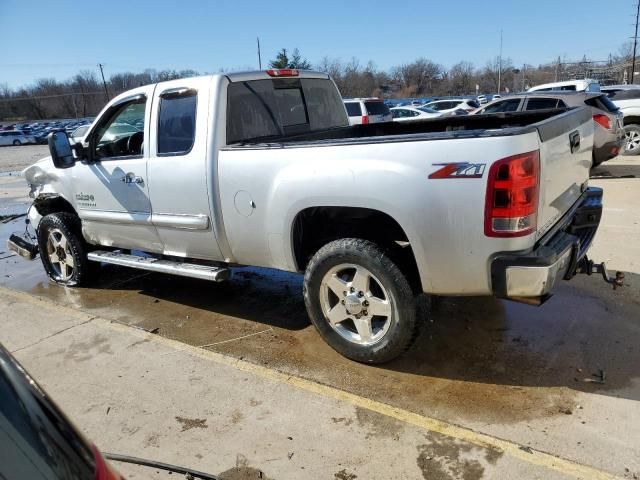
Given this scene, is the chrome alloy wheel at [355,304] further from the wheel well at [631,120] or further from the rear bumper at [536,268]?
the wheel well at [631,120]

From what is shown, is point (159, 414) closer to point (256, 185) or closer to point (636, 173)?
point (256, 185)

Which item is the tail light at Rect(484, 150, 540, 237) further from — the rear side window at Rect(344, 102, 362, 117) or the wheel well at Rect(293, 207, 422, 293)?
the rear side window at Rect(344, 102, 362, 117)

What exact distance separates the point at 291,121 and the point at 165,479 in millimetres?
3215

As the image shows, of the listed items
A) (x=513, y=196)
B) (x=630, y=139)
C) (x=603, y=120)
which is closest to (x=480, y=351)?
(x=513, y=196)

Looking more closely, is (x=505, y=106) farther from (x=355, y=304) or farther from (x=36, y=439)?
(x=36, y=439)

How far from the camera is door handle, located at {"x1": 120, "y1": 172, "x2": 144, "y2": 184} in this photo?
4.54 metres

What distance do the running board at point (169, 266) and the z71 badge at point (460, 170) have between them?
2046mm

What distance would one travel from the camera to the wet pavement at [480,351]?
292 centimetres

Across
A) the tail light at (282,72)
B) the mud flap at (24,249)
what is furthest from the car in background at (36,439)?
the mud flap at (24,249)

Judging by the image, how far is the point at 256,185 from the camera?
377 centimetres

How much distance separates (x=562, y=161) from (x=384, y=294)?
143 centimetres

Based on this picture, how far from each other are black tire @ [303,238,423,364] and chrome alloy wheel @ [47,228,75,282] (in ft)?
10.7

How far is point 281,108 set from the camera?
15.5ft

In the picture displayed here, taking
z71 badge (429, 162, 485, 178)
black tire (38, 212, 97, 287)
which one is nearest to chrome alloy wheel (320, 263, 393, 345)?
z71 badge (429, 162, 485, 178)
